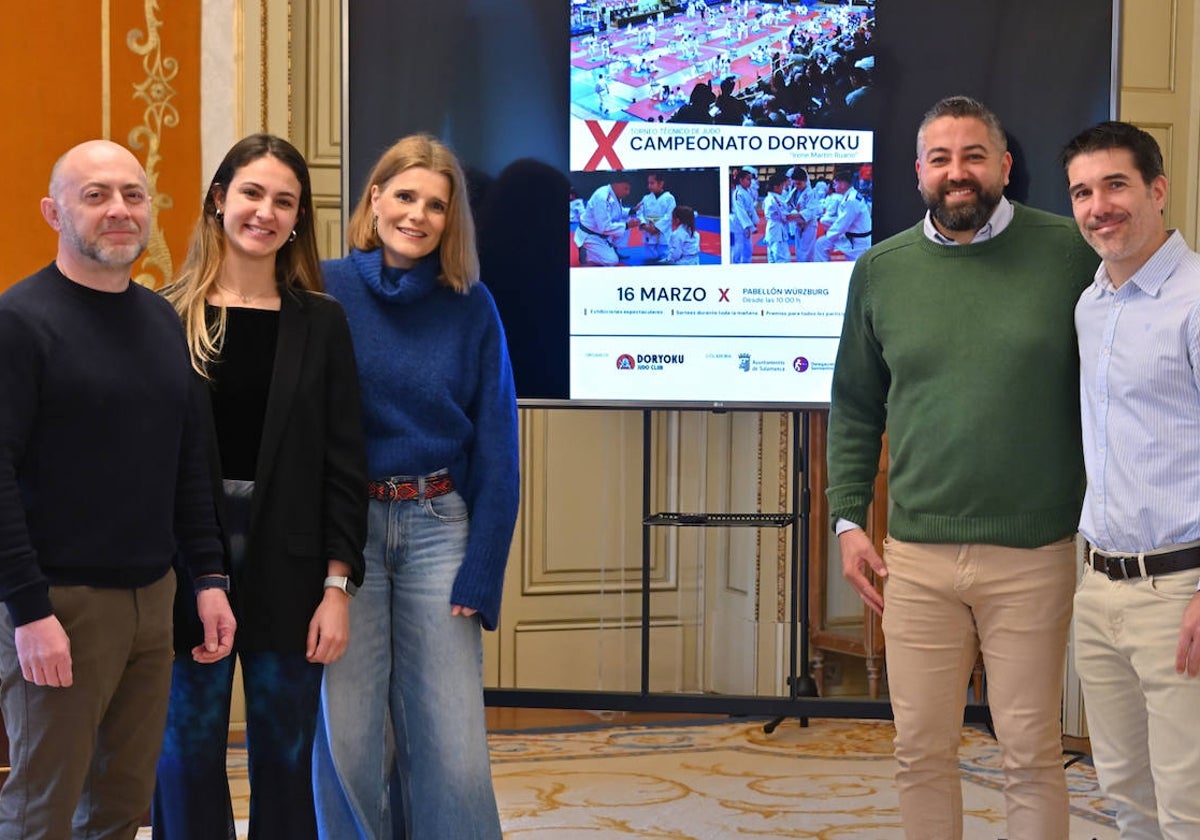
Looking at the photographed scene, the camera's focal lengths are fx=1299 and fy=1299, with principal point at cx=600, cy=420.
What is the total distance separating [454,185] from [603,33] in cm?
130

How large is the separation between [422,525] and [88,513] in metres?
0.58

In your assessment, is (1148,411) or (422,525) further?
(422,525)

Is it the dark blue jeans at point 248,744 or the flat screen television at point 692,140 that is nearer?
the dark blue jeans at point 248,744

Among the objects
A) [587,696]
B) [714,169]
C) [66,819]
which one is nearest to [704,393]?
[714,169]

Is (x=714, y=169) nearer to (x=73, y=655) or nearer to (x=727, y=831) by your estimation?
(x=727, y=831)

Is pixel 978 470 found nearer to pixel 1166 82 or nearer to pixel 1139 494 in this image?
pixel 1139 494

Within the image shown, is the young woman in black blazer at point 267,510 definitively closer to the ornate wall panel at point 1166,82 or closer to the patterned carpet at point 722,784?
the patterned carpet at point 722,784

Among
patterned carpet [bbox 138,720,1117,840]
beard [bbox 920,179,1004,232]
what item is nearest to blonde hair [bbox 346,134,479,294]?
beard [bbox 920,179,1004,232]

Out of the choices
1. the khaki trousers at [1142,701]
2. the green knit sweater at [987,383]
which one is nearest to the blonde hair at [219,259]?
the green knit sweater at [987,383]

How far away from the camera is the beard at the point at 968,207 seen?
2.32 metres

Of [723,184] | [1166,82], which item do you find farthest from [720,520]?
[1166,82]

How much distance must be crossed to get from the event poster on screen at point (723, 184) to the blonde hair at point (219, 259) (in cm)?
132

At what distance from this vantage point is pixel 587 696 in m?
3.56

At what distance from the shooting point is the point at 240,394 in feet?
6.75
